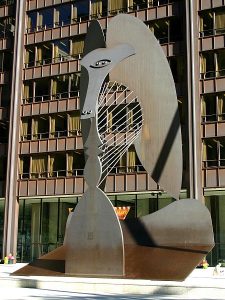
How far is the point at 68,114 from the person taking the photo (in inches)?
1443

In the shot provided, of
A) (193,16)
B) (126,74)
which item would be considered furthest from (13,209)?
(126,74)

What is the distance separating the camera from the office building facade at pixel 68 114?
1264 inches

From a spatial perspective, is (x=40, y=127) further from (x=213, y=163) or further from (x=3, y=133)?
(x=213, y=163)

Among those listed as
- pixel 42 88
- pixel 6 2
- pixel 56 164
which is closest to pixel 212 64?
pixel 56 164

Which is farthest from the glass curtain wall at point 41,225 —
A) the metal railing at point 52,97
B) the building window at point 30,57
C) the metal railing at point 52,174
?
the building window at point 30,57

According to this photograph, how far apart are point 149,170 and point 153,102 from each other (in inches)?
90.6

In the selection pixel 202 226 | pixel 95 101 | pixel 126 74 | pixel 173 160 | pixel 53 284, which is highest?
pixel 126 74

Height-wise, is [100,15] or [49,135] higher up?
[100,15]

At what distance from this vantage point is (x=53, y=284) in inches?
533

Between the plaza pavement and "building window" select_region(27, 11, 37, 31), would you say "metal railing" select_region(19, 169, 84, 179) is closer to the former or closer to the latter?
"building window" select_region(27, 11, 37, 31)

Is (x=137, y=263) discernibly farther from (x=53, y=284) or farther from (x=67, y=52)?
(x=67, y=52)

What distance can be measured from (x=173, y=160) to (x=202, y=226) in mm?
2482

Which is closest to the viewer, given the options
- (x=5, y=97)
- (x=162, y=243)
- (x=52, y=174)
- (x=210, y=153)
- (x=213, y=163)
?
(x=162, y=243)

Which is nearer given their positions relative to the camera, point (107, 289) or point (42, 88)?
point (107, 289)
